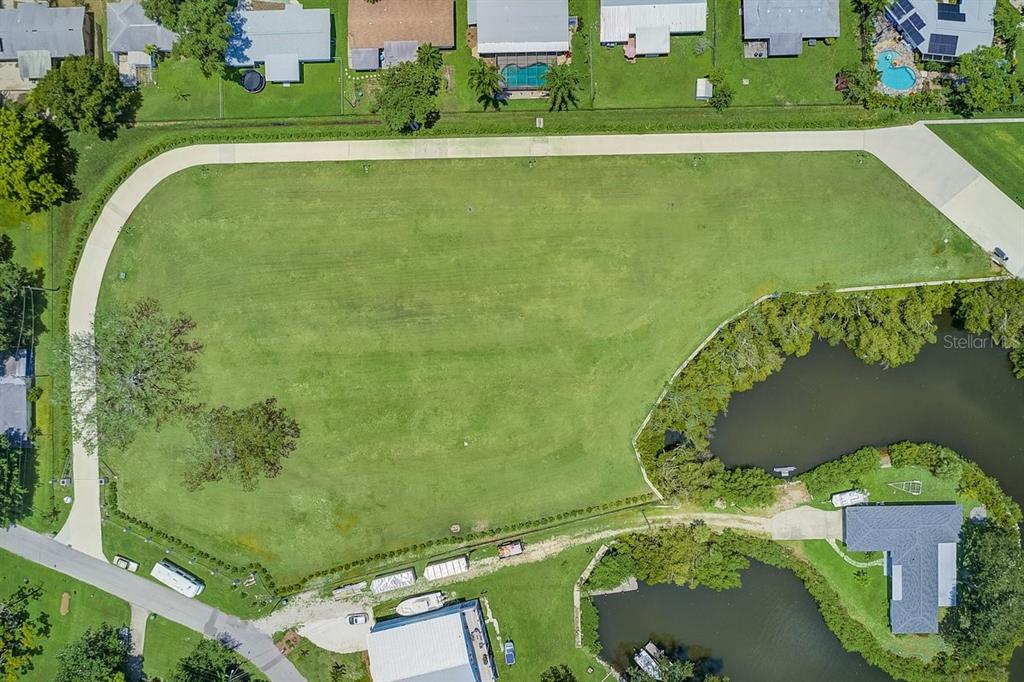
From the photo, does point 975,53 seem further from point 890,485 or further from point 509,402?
point 509,402

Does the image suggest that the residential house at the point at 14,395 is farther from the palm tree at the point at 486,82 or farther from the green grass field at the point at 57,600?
the palm tree at the point at 486,82

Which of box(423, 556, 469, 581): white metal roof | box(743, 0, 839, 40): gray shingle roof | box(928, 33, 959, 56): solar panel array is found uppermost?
box(743, 0, 839, 40): gray shingle roof

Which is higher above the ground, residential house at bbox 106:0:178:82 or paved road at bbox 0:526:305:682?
residential house at bbox 106:0:178:82

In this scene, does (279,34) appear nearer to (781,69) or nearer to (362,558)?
(781,69)

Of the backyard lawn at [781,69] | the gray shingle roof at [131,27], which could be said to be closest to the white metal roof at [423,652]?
the backyard lawn at [781,69]

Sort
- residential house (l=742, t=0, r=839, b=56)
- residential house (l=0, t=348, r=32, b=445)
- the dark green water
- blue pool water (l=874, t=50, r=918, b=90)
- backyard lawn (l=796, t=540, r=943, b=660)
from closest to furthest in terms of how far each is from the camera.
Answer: residential house (l=742, t=0, r=839, b=56)
residential house (l=0, t=348, r=32, b=445)
blue pool water (l=874, t=50, r=918, b=90)
backyard lawn (l=796, t=540, r=943, b=660)
the dark green water

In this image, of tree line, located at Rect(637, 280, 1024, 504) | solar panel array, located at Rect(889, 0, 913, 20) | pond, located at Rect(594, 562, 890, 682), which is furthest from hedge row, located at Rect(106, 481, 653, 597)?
solar panel array, located at Rect(889, 0, 913, 20)

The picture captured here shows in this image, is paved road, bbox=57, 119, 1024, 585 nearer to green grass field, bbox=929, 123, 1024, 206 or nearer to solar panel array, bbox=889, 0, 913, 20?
green grass field, bbox=929, 123, 1024, 206

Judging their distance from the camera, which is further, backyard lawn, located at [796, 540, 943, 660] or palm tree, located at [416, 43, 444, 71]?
backyard lawn, located at [796, 540, 943, 660]
